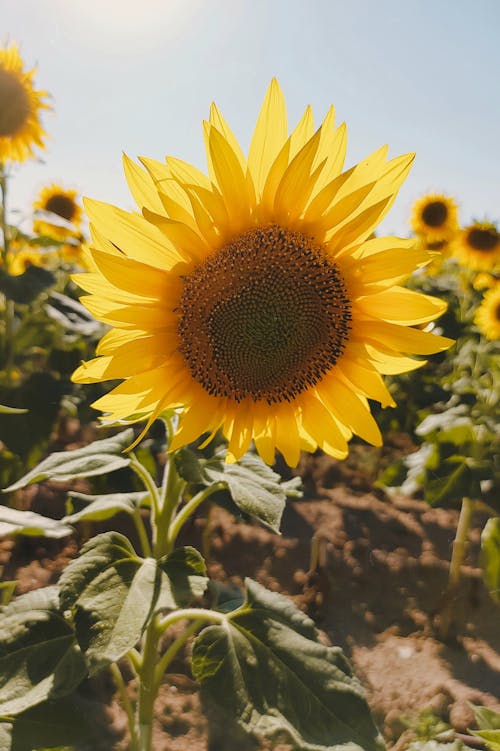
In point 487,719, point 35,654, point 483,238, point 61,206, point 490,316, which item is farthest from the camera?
point 61,206

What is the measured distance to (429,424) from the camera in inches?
121

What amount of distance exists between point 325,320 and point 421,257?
27 centimetres

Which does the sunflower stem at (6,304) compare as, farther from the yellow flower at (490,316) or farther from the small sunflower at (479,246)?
the small sunflower at (479,246)

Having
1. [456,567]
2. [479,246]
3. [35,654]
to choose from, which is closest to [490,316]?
[456,567]

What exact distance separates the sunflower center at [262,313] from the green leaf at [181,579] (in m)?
0.39

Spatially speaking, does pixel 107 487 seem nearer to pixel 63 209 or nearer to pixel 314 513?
pixel 314 513

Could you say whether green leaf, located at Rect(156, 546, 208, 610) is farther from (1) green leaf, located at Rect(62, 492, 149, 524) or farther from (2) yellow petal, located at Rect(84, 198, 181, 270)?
(2) yellow petal, located at Rect(84, 198, 181, 270)

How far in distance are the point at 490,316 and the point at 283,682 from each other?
3.26m

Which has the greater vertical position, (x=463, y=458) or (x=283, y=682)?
(x=463, y=458)

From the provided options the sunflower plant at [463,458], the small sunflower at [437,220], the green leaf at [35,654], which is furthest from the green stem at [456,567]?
the small sunflower at [437,220]

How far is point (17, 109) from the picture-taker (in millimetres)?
3971

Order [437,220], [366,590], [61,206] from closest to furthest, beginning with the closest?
[366,590], [61,206], [437,220]

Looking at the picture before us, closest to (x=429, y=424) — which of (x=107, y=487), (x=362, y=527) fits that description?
(x=362, y=527)

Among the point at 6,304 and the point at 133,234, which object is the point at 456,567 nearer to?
the point at 133,234
